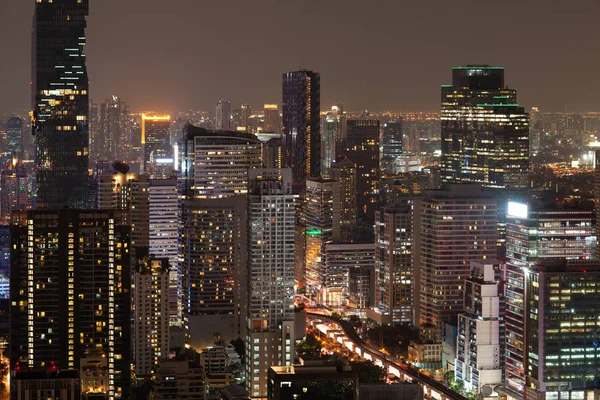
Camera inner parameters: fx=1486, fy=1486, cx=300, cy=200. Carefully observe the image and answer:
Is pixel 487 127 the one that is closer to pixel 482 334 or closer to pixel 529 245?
pixel 529 245

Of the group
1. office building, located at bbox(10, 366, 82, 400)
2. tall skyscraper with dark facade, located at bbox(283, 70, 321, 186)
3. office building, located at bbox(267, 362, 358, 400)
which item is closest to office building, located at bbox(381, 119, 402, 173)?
tall skyscraper with dark facade, located at bbox(283, 70, 321, 186)

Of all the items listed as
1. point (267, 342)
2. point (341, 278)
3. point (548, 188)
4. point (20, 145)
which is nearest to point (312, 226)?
point (341, 278)

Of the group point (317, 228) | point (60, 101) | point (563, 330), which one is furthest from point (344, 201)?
point (563, 330)

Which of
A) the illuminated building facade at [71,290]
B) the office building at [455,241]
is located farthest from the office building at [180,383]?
the office building at [455,241]

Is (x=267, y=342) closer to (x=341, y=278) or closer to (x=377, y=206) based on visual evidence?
(x=341, y=278)

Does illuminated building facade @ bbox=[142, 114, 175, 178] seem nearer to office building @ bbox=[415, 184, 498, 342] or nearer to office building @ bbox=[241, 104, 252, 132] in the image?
office building @ bbox=[241, 104, 252, 132]

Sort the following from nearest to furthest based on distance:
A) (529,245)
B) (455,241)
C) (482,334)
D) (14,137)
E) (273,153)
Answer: (482,334) → (529,245) → (455,241) → (273,153) → (14,137)
